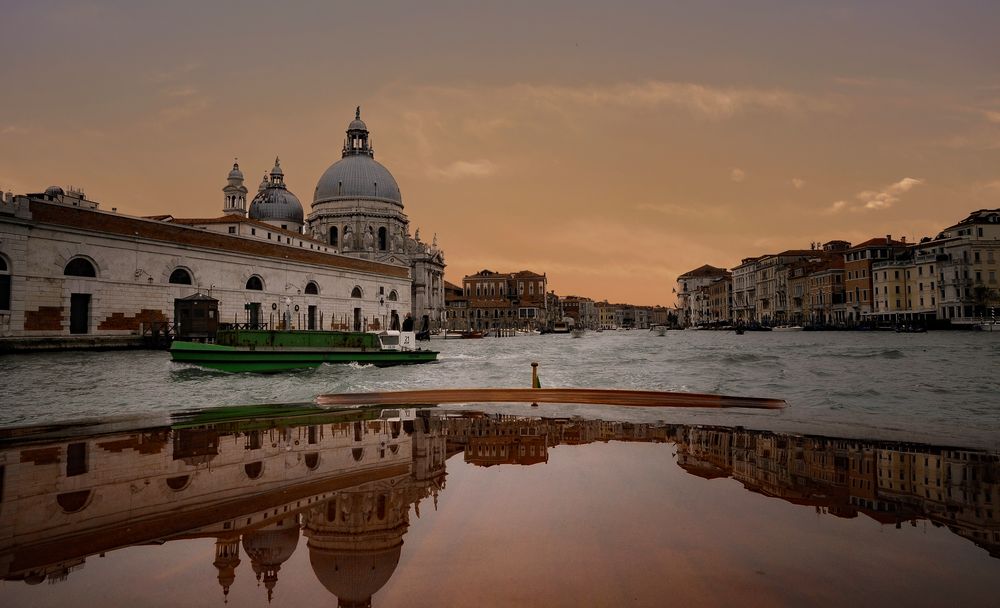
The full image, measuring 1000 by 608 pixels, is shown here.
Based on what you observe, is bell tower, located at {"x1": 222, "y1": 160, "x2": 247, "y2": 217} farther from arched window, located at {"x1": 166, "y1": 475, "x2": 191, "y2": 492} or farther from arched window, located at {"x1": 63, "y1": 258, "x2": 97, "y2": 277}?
arched window, located at {"x1": 166, "y1": 475, "x2": 191, "y2": 492}

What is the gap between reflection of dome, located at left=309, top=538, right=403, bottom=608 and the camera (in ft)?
9.41

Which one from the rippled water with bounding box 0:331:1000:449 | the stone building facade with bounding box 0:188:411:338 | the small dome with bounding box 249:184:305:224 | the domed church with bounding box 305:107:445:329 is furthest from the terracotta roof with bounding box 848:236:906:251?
the small dome with bounding box 249:184:305:224

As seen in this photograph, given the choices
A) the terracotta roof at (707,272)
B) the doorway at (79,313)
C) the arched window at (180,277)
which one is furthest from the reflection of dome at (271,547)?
the terracotta roof at (707,272)

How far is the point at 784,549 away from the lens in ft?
11.3

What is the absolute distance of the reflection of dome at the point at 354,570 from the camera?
2869 millimetres

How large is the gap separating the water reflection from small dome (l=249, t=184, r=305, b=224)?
6626 centimetres

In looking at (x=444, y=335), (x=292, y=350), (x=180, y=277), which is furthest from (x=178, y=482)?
(x=444, y=335)

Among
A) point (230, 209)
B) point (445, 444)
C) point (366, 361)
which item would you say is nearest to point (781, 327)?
point (366, 361)

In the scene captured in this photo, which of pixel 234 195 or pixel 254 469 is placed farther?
pixel 234 195

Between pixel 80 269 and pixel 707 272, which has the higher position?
pixel 707 272

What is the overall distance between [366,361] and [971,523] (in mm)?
22597

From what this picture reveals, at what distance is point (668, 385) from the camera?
1733 cm

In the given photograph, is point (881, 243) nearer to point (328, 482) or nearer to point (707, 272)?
point (707, 272)

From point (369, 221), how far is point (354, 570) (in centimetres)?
7380
